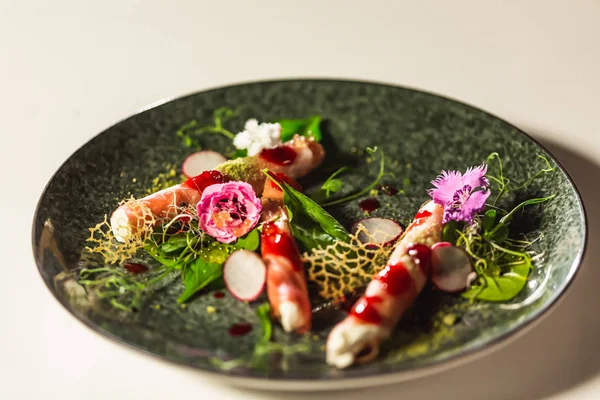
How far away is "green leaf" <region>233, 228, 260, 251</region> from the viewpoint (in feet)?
7.97

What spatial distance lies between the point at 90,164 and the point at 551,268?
167 centimetres

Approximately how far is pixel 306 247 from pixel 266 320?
36 cm

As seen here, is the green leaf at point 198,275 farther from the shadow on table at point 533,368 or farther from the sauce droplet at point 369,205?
the sauce droplet at point 369,205

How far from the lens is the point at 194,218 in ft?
8.43

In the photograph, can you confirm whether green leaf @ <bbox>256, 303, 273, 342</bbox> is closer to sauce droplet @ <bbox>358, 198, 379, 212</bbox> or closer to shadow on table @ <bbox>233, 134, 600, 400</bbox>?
shadow on table @ <bbox>233, 134, 600, 400</bbox>

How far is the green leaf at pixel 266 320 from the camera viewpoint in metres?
2.10

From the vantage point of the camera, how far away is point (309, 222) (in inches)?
99.0

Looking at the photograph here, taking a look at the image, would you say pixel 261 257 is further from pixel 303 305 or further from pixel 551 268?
pixel 551 268

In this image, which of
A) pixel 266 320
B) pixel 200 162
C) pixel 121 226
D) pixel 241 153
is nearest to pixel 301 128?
pixel 241 153

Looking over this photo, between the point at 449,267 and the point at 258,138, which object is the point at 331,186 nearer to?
the point at 258,138

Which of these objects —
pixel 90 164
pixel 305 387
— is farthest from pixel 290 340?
pixel 90 164

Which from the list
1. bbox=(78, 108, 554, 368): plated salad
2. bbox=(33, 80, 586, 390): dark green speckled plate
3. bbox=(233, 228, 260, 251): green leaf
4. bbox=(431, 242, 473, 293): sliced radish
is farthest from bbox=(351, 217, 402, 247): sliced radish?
bbox=(233, 228, 260, 251): green leaf

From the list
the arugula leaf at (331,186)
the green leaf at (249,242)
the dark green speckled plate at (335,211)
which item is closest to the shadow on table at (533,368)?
the dark green speckled plate at (335,211)

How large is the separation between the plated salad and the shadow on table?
0.54 feet
